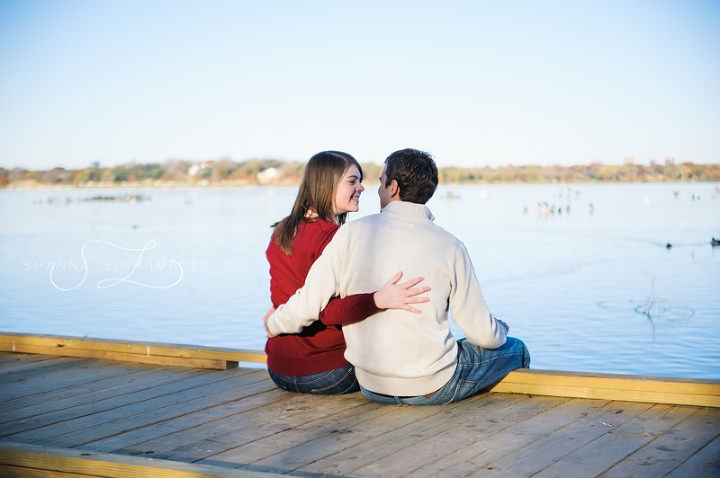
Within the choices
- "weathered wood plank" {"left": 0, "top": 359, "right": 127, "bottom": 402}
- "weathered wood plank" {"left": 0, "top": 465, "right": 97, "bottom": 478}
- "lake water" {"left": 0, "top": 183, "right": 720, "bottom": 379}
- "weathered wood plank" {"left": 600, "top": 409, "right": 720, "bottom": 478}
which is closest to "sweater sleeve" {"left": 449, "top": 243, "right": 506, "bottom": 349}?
"weathered wood plank" {"left": 600, "top": 409, "right": 720, "bottom": 478}

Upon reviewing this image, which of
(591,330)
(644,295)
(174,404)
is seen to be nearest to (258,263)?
(644,295)

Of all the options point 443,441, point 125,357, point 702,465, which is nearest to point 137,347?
point 125,357

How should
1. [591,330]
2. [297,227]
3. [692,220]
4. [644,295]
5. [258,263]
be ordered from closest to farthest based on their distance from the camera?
1. [297,227]
2. [591,330]
3. [644,295]
4. [258,263]
5. [692,220]

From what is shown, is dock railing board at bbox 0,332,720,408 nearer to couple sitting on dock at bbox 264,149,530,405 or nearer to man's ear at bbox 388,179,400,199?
couple sitting on dock at bbox 264,149,530,405

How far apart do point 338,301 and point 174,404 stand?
951mm

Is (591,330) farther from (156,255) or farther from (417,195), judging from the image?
(156,255)

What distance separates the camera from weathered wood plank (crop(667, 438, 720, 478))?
2.58 m

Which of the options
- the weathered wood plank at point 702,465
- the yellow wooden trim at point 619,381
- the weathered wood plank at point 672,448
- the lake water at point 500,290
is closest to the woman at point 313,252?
the yellow wooden trim at point 619,381

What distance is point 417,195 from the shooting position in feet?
11.0

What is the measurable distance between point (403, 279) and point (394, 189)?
38 cm

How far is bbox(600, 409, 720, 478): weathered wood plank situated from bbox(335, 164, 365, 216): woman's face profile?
154 cm

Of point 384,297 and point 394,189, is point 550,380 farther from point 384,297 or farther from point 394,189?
point 394,189

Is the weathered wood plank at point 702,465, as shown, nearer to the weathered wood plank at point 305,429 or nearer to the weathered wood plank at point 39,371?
the weathered wood plank at point 305,429

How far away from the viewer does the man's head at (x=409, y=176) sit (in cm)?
333
